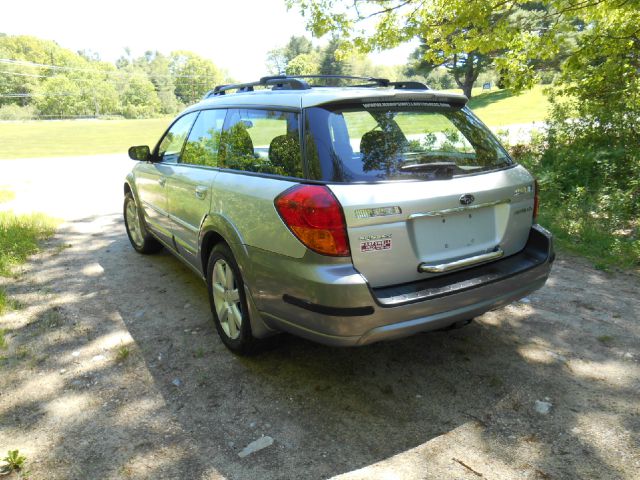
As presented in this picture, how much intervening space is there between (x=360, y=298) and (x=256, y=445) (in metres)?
0.96

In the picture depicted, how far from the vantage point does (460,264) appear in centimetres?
288

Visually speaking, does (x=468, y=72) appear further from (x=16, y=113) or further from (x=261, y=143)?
(x=16, y=113)

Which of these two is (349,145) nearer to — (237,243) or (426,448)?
(237,243)

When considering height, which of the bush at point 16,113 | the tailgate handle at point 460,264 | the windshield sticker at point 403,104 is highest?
the bush at point 16,113

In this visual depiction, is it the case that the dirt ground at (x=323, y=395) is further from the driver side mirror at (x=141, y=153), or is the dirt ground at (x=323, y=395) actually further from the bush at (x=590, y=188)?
the driver side mirror at (x=141, y=153)

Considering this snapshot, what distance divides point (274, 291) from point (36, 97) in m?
116

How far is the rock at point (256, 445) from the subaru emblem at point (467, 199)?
171cm

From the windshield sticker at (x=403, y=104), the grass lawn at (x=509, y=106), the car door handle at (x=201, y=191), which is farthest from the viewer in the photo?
the grass lawn at (x=509, y=106)

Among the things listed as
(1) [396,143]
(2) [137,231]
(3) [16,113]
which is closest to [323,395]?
(1) [396,143]

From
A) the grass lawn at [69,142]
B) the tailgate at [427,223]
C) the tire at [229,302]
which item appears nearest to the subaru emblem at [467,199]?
the tailgate at [427,223]

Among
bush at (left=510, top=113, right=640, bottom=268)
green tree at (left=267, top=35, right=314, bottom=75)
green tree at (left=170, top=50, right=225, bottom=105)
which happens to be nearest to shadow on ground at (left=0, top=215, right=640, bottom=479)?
bush at (left=510, top=113, right=640, bottom=268)

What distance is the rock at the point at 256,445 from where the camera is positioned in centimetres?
255

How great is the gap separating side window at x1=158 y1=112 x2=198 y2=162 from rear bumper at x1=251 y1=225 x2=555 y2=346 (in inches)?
81.5

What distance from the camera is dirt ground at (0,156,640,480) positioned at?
2469mm
